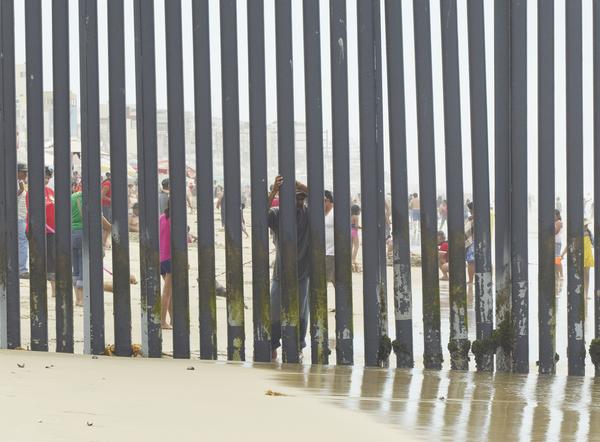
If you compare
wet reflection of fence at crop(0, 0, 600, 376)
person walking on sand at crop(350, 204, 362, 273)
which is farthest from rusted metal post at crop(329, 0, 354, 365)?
person walking on sand at crop(350, 204, 362, 273)

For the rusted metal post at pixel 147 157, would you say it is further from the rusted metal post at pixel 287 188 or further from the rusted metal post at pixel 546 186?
the rusted metal post at pixel 546 186

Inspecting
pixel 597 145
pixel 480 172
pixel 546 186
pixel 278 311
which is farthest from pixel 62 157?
pixel 597 145

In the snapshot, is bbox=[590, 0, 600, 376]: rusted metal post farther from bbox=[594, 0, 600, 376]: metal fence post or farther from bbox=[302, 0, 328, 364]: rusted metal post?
bbox=[302, 0, 328, 364]: rusted metal post

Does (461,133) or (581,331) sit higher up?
(461,133)

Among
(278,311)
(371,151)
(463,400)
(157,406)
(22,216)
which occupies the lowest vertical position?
(463,400)

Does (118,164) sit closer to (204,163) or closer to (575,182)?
(204,163)

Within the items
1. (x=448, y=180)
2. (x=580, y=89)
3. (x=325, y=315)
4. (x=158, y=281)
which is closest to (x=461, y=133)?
(x=448, y=180)

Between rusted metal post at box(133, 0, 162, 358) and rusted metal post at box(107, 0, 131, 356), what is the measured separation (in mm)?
94

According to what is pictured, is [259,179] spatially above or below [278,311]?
above

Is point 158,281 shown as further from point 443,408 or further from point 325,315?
point 443,408

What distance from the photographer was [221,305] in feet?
47.3

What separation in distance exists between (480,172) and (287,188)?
3.63 ft

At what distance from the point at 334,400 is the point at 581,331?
2027 millimetres

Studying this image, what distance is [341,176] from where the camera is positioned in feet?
21.9
